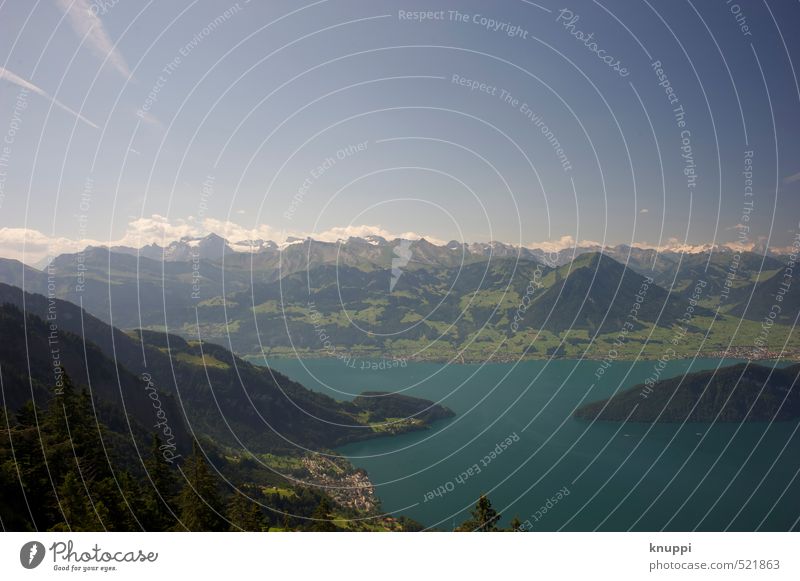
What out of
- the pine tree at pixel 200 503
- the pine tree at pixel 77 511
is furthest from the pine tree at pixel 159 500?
the pine tree at pixel 77 511

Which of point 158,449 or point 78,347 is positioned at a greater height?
point 78,347

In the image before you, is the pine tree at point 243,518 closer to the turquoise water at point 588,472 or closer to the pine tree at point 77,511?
the pine tree at point 77,511

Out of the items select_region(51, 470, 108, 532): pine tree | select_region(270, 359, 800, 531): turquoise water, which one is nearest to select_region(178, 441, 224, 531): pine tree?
select_region(51, 470, 108, 532): pine tree

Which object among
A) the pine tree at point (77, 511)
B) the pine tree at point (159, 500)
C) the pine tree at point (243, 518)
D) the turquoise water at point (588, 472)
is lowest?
the turquoise water at point (588, 472)

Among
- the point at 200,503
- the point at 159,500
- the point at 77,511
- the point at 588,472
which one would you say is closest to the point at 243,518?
the point at 200,503

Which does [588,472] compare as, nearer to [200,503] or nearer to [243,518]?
[243,518]

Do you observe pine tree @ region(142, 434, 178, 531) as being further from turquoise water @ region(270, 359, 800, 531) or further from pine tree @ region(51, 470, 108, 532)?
turquoise water @ region(270, 359, 800, 531)
